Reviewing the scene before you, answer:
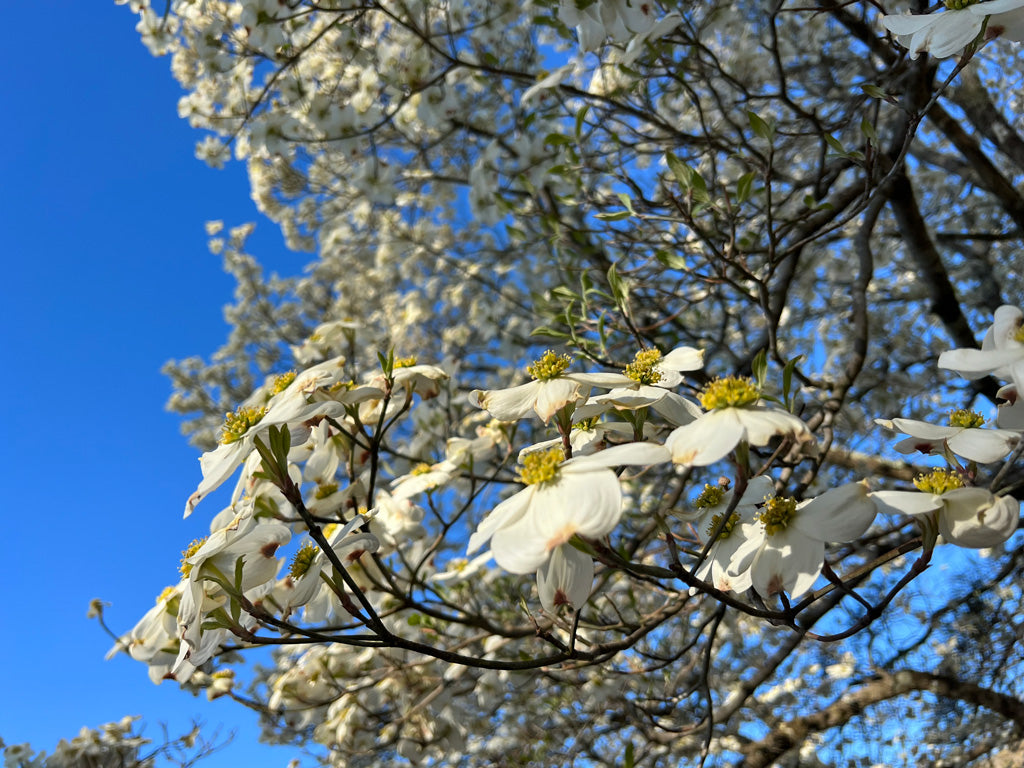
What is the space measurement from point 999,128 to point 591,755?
237cm

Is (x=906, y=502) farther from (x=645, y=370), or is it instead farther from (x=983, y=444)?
(x=645, y=370)

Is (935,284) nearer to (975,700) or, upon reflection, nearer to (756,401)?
(975,700)

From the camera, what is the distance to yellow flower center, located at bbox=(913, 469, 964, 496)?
23.6 inches

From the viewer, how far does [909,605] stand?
7.86 ft

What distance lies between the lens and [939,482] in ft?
1.99

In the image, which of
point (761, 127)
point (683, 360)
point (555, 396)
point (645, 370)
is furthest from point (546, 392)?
point (761, 127)

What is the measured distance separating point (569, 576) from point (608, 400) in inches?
6.8

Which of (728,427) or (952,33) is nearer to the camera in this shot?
(728,427)

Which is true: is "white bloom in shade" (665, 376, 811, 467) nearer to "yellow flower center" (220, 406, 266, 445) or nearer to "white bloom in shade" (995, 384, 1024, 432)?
"white bloom in shade" (995, 384, 1024, 432)

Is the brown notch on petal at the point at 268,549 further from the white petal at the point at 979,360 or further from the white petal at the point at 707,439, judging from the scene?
the white petal at the point at 979,360

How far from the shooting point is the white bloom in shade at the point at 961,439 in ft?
1.95

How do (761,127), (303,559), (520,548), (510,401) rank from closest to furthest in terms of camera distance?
(520,548) → (510,401) → (303,559) → (761,127)

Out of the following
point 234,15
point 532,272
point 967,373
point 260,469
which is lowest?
point 967,373

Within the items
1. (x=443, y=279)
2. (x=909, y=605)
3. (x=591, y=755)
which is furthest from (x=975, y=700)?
(x=443, y=279)
